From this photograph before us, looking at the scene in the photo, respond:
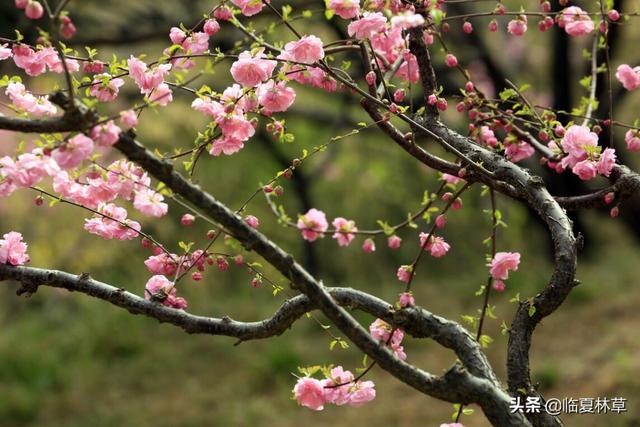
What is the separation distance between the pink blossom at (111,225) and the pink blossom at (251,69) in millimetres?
520

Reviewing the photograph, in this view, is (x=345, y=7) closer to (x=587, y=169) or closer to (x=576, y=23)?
(x=587, y=169)

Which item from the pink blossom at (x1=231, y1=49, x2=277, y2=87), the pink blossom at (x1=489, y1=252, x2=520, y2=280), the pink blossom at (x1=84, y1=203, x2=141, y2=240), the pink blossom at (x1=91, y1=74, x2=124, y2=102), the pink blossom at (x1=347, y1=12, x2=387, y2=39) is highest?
the pink blossom at (x1=347, y1=12, x2=387, y2=39)

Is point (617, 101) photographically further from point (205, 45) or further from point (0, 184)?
point (0, 184)

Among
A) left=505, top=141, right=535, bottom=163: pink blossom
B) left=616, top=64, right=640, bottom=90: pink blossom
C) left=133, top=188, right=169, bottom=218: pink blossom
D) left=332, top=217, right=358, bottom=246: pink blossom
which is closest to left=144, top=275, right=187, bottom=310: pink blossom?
left=133, top=188, right=169, bottom=218: pink blossom

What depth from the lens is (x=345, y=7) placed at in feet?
7.12

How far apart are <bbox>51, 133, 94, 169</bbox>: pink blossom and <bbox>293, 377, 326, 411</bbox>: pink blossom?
0.88m

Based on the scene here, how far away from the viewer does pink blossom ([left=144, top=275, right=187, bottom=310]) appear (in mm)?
2201

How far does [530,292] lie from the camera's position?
6.45m

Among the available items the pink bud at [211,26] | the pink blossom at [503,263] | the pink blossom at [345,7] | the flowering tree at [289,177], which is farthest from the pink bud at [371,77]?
the pink blossom at [503,263]

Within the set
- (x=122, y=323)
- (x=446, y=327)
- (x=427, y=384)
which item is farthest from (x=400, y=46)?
(x=122, y=323)

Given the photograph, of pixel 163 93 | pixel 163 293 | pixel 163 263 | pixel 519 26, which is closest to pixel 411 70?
pixel 519 26

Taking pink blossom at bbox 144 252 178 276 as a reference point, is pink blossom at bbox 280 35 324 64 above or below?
above

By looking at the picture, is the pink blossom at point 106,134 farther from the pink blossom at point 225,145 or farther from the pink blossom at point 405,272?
the pink blossom at point 405,272

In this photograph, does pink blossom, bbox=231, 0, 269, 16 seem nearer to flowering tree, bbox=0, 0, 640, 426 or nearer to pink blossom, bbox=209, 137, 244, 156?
flowering tree, bbox=0, 0, 640, 426
